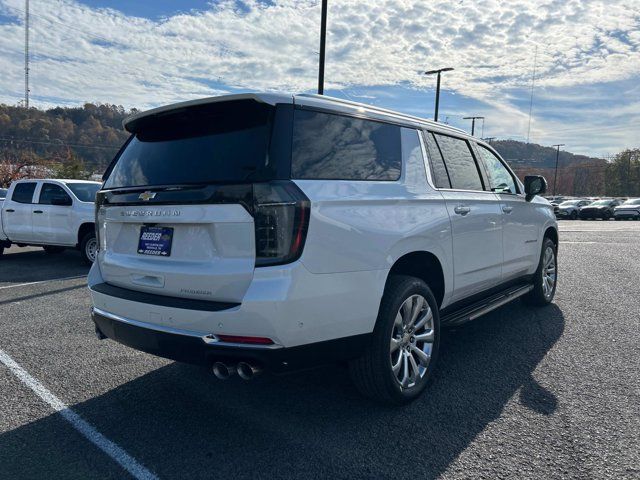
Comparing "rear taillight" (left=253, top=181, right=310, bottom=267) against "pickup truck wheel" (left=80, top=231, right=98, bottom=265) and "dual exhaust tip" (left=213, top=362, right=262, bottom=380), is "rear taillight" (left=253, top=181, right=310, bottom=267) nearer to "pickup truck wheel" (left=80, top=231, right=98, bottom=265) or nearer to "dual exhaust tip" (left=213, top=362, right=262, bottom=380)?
"dual exhaust tip" (left=213, top=362, right=262, bottom=380)

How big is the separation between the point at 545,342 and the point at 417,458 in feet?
8.39

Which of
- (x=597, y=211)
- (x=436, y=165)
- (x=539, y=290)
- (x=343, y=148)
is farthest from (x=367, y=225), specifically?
(x=597, y=211)

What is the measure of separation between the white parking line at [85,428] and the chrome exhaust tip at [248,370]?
66 centimetres

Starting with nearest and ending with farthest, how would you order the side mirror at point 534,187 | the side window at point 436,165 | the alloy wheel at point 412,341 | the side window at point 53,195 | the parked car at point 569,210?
the alloy wheel at point 412,341 → the side window at point 436,165 → the side mirror at point 534,187 → the side window at point 53,195 → the parked car at point 569,210

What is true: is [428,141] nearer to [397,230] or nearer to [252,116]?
[397,230]

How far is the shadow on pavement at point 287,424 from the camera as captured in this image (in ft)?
8.60

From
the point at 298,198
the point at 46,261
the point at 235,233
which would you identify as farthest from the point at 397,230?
the point at 46,261

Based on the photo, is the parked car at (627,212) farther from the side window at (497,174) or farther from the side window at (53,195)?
the side window at (53,195)

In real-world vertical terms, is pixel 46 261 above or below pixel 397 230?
below

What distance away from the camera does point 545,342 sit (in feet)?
15.3

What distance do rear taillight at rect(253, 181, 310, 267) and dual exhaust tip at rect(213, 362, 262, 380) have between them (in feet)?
1.78

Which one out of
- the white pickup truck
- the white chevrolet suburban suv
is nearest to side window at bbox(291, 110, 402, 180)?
the white chevrolet suburban suv

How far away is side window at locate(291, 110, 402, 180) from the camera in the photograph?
2.79 m

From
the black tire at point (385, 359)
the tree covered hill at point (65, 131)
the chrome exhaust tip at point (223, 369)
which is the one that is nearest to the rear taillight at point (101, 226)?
the chrome exhaust tip at point (223, 369)
